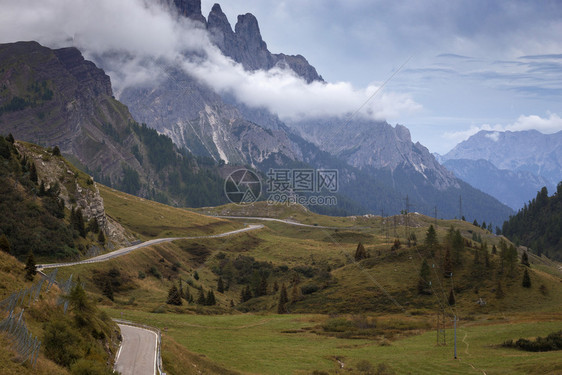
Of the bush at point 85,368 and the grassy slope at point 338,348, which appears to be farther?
the grassy slope at point 338,348

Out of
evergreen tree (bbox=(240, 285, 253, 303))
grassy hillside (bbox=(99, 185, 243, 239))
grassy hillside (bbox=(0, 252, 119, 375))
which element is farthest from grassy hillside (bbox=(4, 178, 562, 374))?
grassy hillside (bbox=(0, 252, 119, 375))

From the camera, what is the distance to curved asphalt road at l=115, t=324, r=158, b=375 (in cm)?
3141

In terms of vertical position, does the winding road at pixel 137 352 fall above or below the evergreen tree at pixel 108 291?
above

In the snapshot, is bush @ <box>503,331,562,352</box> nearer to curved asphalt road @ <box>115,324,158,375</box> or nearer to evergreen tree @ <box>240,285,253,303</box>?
curved asphalt road @ <box>115,324,158,375</box>

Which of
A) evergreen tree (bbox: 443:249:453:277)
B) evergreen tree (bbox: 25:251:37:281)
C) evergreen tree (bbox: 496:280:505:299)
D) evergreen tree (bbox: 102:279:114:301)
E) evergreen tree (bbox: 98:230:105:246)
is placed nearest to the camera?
evergreen tree (bbox: 25:251:37:281)

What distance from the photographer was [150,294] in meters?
86.5

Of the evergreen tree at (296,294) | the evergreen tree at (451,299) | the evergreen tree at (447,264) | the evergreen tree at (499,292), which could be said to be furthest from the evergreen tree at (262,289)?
the evergreen tree at (499,292)

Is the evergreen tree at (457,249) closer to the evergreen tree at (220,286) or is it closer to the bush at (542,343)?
the bush at (542,343)

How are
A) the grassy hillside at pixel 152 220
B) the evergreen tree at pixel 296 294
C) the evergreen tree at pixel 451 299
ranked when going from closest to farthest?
the evergreen tree at pixel 451 299
the evergreen tree at pixel 296 294
the grassy hillside at pixel 152 220

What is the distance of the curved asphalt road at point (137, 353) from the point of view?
103 ft

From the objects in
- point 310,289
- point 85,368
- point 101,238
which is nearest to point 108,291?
point 101,238

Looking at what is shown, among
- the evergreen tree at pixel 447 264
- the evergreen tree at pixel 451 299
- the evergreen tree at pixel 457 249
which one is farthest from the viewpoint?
the evergreen tree at pixel 457 249

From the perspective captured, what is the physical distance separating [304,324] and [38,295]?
4973cm

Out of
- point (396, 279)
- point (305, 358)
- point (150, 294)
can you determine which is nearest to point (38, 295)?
point (305, 358)
